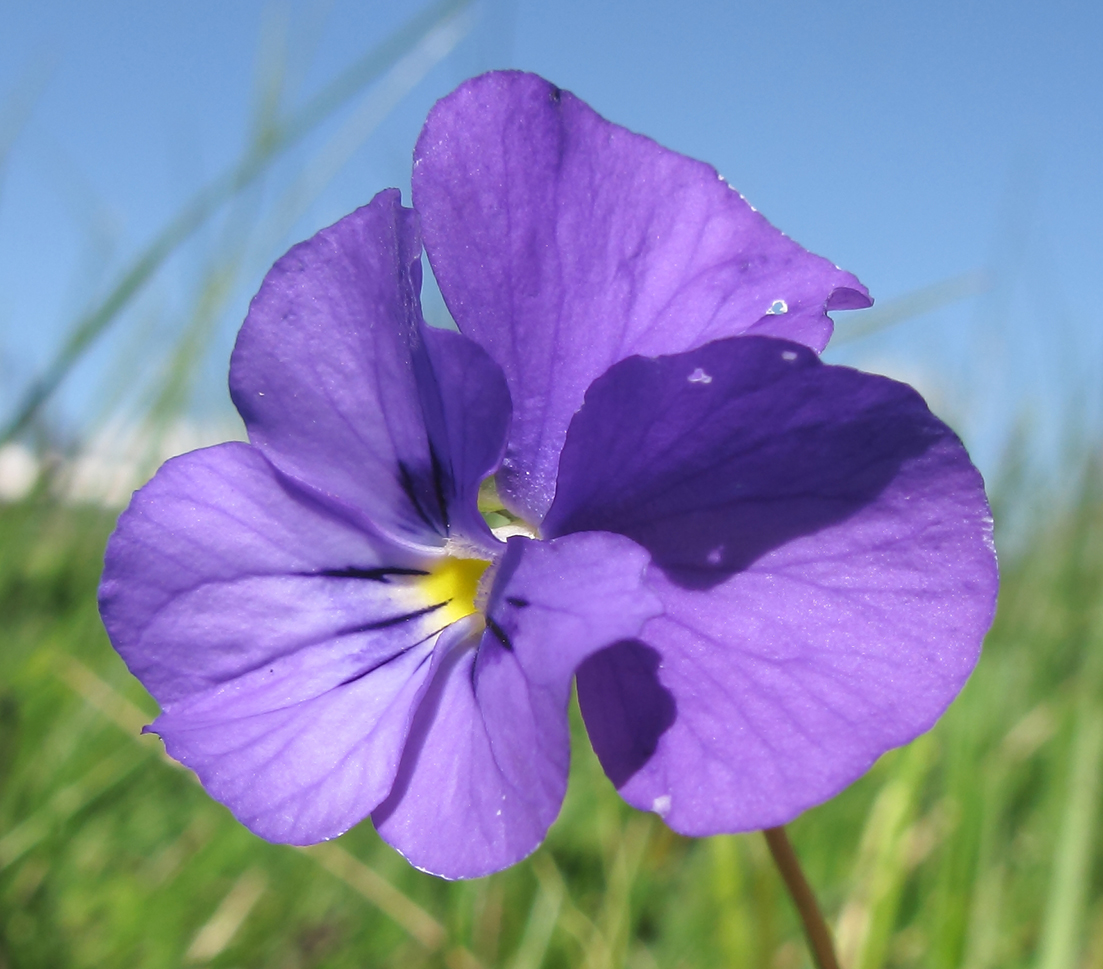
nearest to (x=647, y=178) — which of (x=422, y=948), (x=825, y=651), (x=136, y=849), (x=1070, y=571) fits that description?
(x=825, y=651)

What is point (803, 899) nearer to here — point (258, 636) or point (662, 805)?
point (662, 805)

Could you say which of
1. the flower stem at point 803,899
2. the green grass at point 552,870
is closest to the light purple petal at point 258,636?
the flower stem at point 803,899

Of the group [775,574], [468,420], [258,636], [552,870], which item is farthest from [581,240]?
[552,870]

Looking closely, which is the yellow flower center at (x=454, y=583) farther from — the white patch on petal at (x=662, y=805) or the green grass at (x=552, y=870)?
the green grass at (x=552, y=870)

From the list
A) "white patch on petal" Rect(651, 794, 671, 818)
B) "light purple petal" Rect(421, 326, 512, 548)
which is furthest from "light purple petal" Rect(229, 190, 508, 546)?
"white patch on petal" Rect(651, 794, 671, 818)

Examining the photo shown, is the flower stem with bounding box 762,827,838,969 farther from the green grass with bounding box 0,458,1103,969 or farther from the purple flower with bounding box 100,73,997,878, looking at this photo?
the green grass with bounding box 0,458,1103,969

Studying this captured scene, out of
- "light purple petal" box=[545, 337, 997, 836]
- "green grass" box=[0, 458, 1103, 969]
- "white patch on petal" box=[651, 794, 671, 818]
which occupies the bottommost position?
"green grass" box=[0, 458, 1103, 969]

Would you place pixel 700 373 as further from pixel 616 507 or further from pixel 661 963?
pixel 661 963
